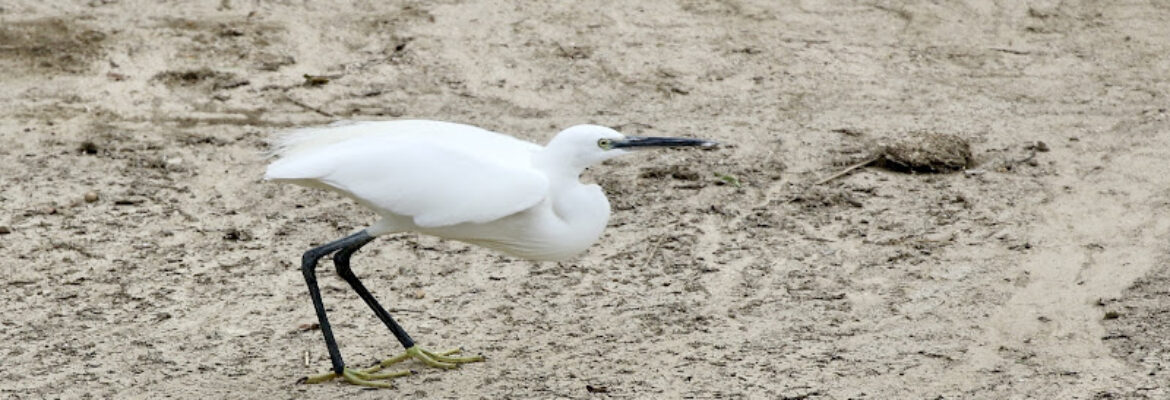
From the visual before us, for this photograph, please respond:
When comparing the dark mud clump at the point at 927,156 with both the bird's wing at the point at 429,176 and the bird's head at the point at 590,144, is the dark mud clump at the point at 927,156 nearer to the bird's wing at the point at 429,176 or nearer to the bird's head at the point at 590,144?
the bird's head at the point at 590,144

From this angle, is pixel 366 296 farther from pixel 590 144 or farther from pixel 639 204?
pixel 639 204

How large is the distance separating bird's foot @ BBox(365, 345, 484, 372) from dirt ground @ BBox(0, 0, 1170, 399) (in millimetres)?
41

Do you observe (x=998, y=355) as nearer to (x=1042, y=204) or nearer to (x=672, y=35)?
(x=1042, y=204)

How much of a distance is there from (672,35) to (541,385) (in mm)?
3503

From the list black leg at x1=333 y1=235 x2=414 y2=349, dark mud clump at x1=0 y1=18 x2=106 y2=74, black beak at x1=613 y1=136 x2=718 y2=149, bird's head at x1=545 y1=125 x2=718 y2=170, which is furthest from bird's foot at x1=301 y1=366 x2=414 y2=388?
dark mud clump at x1=0 y1=18 x2=106 y2=74

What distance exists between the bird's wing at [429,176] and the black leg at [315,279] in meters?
0.20

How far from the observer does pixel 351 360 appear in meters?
4.95

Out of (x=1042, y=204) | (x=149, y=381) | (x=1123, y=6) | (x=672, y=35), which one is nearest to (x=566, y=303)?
(x=149, y=381)

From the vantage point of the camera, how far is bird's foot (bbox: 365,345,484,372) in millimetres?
4809

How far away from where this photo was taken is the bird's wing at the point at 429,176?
4.29 m

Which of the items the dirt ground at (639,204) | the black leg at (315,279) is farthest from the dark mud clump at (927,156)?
the black leg at (315,279)

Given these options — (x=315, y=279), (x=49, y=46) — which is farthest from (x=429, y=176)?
(x=49, y=46)

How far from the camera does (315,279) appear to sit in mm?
4625

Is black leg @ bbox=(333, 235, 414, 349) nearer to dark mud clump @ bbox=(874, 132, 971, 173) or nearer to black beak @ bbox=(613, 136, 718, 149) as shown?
black beak @ bbox=(613, 136, 718, 149)
